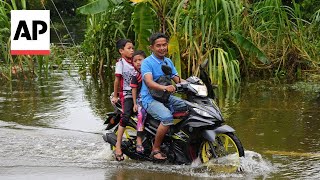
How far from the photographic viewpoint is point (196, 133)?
6902 mm

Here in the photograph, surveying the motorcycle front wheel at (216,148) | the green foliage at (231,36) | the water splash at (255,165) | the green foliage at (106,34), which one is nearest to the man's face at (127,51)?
the motorcycle front wheel at (216,148)

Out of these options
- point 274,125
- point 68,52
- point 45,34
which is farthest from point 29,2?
point 274,125

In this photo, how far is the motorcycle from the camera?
22.3 feet

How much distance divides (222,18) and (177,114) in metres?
6.46

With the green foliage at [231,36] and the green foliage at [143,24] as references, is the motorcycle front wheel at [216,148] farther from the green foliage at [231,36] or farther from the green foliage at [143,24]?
the green foliage at [143,24]

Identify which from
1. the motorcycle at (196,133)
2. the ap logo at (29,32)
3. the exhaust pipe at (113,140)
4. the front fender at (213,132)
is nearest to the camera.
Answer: the front fender at (213,132)

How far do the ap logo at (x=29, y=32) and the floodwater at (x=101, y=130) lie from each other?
2.86 ft

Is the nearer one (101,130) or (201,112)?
(201,112)

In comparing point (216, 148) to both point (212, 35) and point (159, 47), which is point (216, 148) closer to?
point (159, 47)

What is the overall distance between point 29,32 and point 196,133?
26.4 feet

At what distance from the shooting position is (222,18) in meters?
13.2

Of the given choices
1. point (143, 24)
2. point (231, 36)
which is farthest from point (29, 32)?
point (231, 36)

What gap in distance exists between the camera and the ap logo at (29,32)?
45.7 feet

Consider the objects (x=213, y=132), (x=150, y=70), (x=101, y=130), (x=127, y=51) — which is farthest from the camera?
(x=101, y=130)
